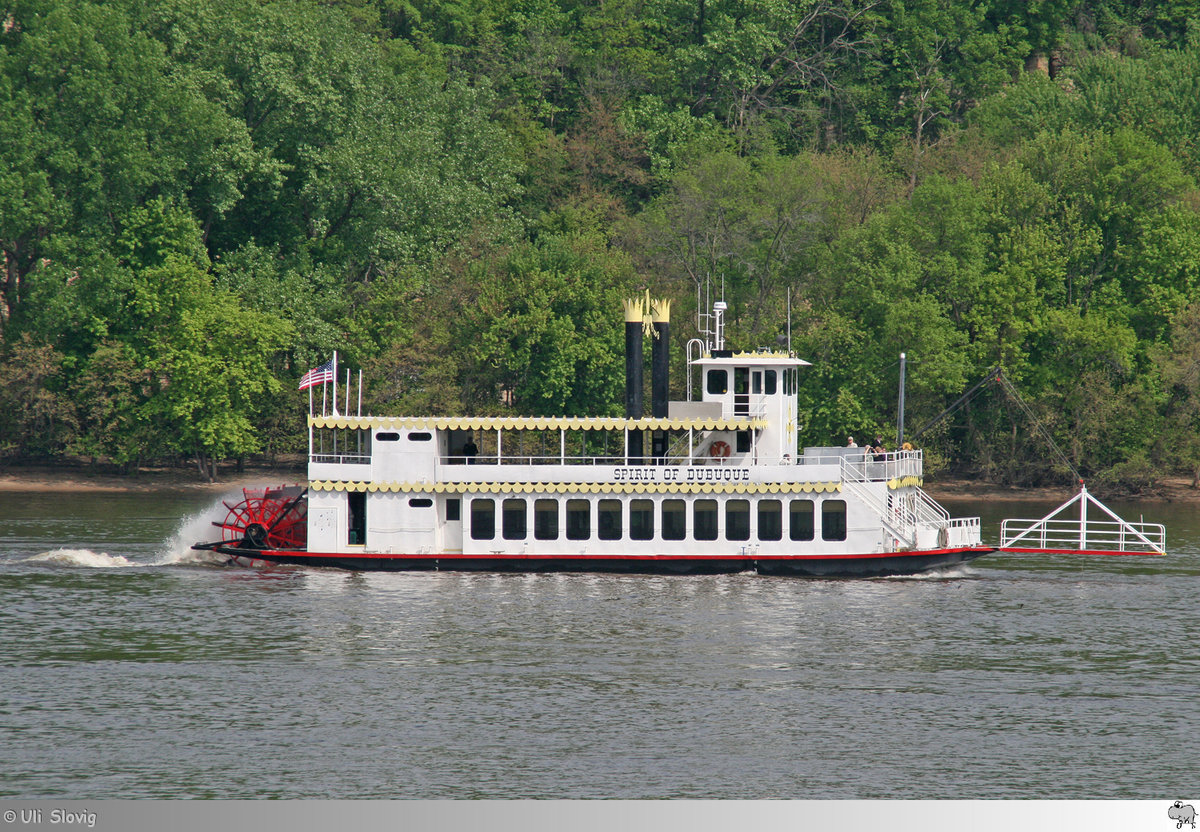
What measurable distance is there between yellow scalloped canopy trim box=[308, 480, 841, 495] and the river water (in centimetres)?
272

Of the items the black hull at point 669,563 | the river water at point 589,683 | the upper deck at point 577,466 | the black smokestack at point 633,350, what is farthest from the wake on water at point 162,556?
the black smokestack at point 633,350

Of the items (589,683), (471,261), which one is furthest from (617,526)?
(471,261)

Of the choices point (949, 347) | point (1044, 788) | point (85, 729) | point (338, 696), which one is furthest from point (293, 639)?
point (949, 347)

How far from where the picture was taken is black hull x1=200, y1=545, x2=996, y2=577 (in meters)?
44.3

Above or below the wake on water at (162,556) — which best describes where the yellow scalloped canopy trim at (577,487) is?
above

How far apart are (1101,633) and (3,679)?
26.3 meters

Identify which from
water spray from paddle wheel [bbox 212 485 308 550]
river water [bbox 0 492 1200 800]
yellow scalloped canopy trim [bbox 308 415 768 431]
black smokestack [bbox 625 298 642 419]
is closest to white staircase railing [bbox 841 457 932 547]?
river water [bbox 0 492 1200 800]

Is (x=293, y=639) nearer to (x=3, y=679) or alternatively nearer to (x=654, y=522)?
(x=3, y=679)

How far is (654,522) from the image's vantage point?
44.7m

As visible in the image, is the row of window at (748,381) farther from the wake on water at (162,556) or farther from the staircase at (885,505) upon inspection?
the wake on water at (162,556)

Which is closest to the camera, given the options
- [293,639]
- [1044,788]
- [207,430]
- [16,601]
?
[1044,788]

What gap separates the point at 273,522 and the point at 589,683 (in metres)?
18.0

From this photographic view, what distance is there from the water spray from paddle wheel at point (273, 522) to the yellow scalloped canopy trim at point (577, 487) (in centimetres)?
276

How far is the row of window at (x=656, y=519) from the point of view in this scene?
44500 millimetres
